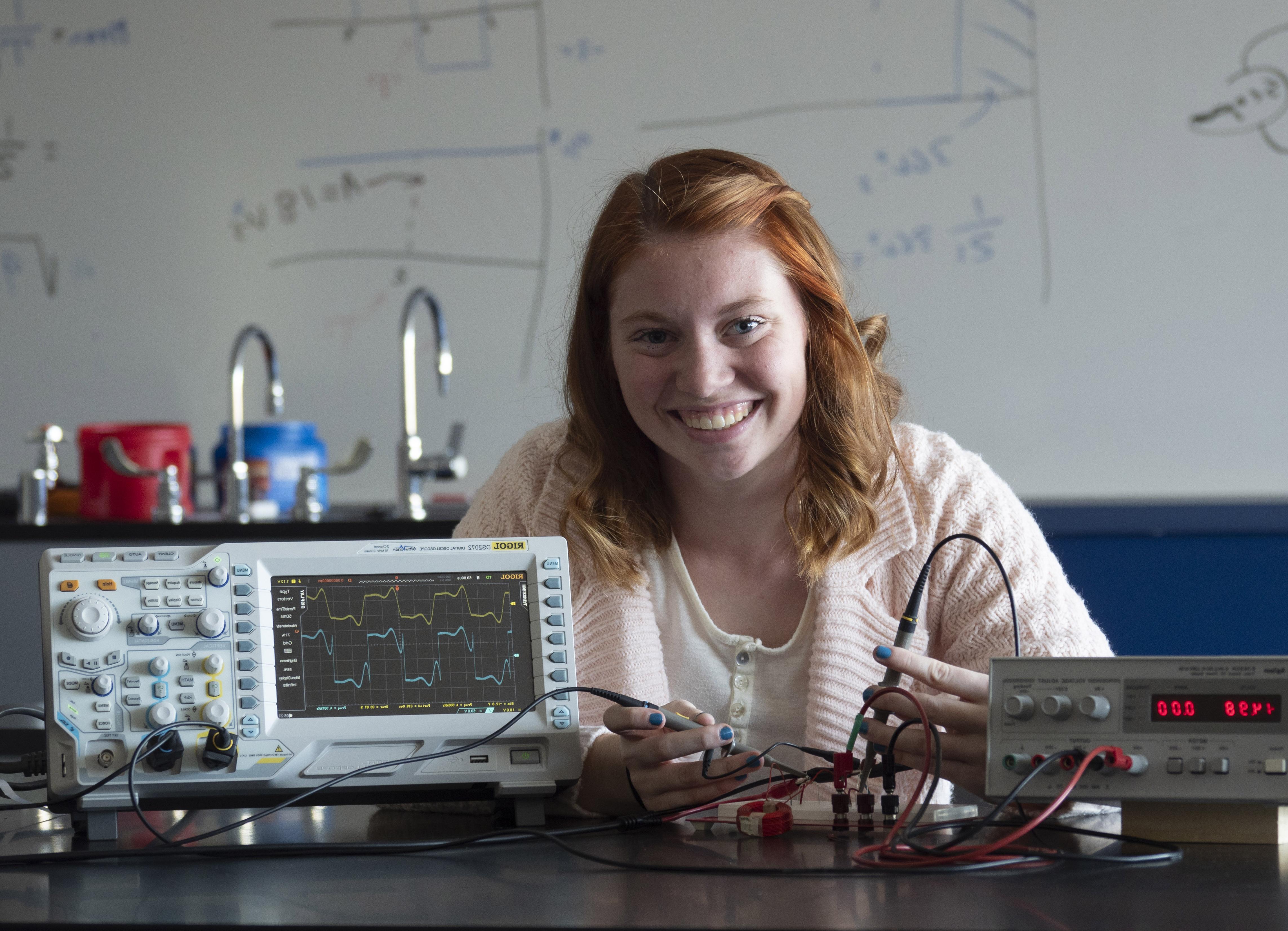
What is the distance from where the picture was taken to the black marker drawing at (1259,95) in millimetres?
2600

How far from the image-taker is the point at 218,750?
1.02 metres

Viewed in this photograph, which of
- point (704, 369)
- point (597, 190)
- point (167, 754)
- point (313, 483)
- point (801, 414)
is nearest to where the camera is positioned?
point (167, 754)

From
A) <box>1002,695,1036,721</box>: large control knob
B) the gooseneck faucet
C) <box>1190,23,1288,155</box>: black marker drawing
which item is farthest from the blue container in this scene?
<box>1190,23,1288,155</box>: black marker drawing

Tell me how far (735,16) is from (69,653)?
2.25 m

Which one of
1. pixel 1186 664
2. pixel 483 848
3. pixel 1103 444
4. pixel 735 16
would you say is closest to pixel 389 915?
pixel 483 848

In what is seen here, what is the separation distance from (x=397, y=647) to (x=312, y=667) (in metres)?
0.07

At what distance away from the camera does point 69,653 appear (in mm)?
1029

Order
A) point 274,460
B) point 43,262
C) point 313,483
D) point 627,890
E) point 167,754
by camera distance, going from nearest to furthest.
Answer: point 627,890 → point 167,754 → point 313,483 → point 274,460 → point 43,262

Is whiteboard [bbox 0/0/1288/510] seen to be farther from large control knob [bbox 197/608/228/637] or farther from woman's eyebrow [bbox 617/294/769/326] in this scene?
large control knob [bbox 197/608/228/637]

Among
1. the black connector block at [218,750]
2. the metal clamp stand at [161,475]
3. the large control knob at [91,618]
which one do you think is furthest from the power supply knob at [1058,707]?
the metal clamp stand at [161,475]

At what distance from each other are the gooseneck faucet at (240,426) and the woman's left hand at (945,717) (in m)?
1.68

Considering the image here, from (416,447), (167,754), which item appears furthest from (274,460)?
(167,754)

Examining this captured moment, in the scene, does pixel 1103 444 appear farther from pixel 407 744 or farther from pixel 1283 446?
pixel 407 744

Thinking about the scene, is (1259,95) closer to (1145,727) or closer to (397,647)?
(1145,727)
